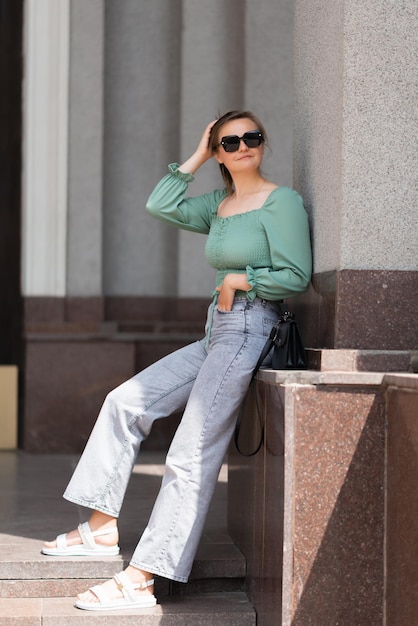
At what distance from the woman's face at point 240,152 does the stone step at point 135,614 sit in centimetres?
184

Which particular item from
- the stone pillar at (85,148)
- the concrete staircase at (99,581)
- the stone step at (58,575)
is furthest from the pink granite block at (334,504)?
the stone pillar at (85,148)

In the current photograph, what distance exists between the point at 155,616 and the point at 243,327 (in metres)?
1.21

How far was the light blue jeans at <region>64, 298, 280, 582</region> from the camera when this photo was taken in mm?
4199

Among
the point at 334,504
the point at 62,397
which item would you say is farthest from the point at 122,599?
the point at 62,397

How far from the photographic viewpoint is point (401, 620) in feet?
11.7

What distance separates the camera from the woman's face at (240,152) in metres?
4.60

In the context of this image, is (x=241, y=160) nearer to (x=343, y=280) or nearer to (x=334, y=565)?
(x=343, y=280)

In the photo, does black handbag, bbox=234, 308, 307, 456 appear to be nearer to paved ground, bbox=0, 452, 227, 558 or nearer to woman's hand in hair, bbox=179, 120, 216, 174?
woman's hand in hair, bbox=179, 120, 216, 174

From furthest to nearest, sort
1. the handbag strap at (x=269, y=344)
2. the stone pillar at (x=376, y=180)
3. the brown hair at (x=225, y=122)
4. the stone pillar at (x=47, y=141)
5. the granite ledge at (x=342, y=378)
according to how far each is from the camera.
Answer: the stone pillar at (x=47, y=141)
the brown hair at (x=225, y=122)
the handbag strap at (x=269, y=344)
the stone pillar at (x=376, y=180)
the granite ledge at (x=342, y=378)

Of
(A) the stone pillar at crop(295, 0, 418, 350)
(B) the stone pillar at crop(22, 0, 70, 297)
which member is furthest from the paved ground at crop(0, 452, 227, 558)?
(B) the stone pillar at crop(22, 0, 70, 297)

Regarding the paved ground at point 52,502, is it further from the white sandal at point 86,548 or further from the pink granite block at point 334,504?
the pink granite block at point 334,504

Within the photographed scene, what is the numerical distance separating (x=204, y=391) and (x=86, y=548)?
89 centimetres

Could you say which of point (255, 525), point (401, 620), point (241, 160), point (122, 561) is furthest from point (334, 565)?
point (241, 160)

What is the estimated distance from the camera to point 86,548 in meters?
4.54
